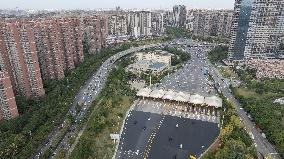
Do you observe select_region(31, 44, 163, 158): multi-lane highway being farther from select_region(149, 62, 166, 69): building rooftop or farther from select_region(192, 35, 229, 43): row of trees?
select_region(192, 35, 229, 43): row of trees

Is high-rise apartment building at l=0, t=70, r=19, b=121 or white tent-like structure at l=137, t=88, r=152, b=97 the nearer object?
Answer: high-rise apartment building at l=0, t=70, r=19, b=121

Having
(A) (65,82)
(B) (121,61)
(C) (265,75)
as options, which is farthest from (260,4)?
(A) (65,82)

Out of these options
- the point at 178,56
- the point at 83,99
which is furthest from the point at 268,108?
the point at 178,56

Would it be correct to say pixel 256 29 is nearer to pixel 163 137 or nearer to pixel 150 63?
pixel 150 63

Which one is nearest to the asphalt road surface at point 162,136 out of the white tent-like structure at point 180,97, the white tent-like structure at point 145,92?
the white tent-like structure at point 145,92

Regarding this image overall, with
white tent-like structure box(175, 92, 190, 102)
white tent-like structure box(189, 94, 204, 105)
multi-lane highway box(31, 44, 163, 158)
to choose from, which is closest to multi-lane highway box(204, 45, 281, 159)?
white tent-like structure box(189, 94, 204, 105)

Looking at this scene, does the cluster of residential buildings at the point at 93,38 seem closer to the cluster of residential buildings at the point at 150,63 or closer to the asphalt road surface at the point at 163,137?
the cluster of residential buildings at the point at 150,63
